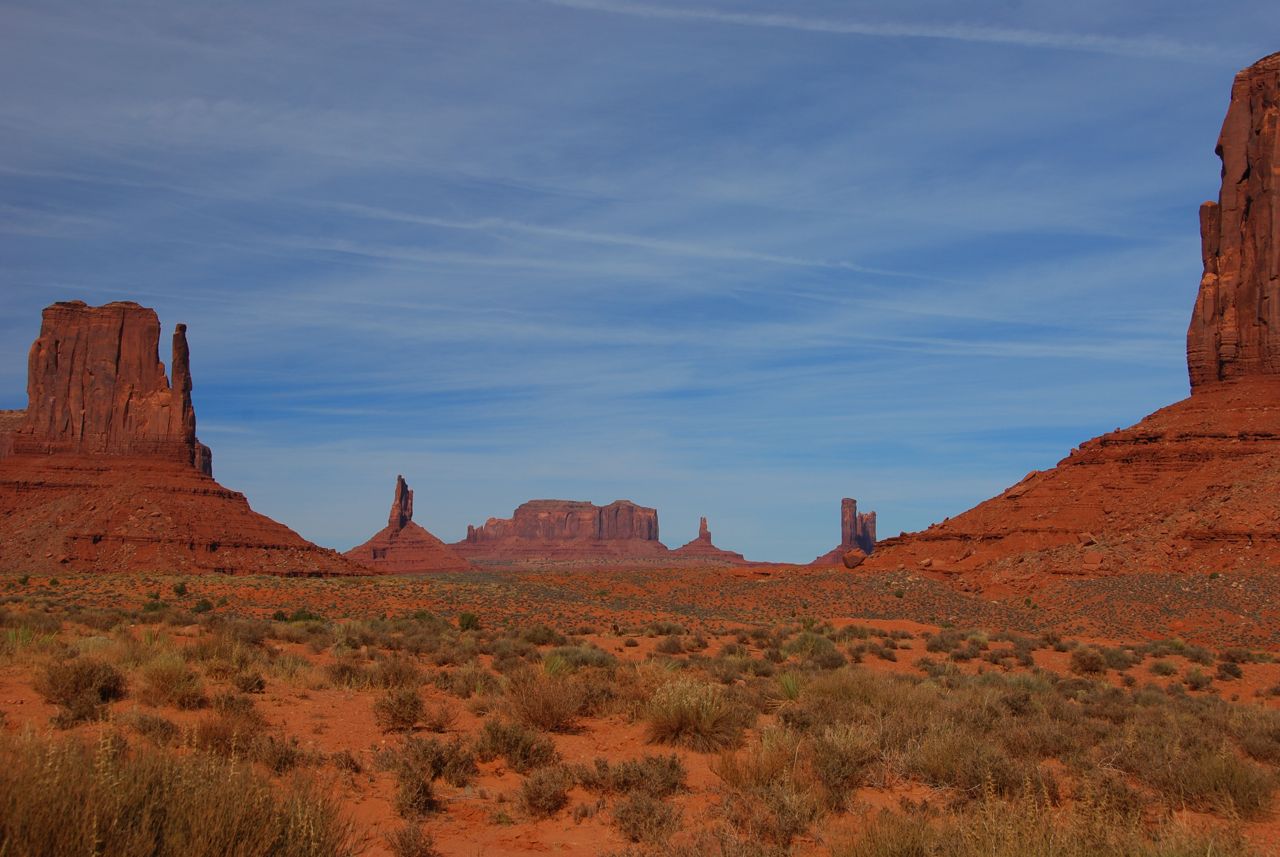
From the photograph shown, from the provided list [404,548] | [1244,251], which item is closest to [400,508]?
Result: [404,548]

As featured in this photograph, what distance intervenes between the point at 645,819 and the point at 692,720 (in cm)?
332

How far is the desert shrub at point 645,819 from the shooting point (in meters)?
7.25

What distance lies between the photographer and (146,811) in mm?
4660

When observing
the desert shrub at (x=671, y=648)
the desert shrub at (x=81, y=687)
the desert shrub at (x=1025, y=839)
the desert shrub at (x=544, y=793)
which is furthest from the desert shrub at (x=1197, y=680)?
the desert shrub at (x=81, y=687)

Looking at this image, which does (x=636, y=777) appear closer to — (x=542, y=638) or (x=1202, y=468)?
(x=542, y=638)

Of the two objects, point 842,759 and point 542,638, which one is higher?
point 542,638

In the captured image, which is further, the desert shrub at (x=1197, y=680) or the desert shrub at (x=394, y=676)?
the desert shrub at (x=1197, y=680)

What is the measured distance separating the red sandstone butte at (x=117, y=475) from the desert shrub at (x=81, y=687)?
59515 millimetres

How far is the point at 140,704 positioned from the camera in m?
10.9

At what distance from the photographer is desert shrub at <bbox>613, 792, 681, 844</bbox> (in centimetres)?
725

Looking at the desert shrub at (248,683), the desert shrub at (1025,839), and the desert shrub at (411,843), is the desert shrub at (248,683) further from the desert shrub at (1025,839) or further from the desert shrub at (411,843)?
the desert shrub at (1025,839)

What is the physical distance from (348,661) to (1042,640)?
22.0 m

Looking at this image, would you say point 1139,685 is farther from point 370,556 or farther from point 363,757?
point 370,556

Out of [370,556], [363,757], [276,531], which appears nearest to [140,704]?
[363,757]
